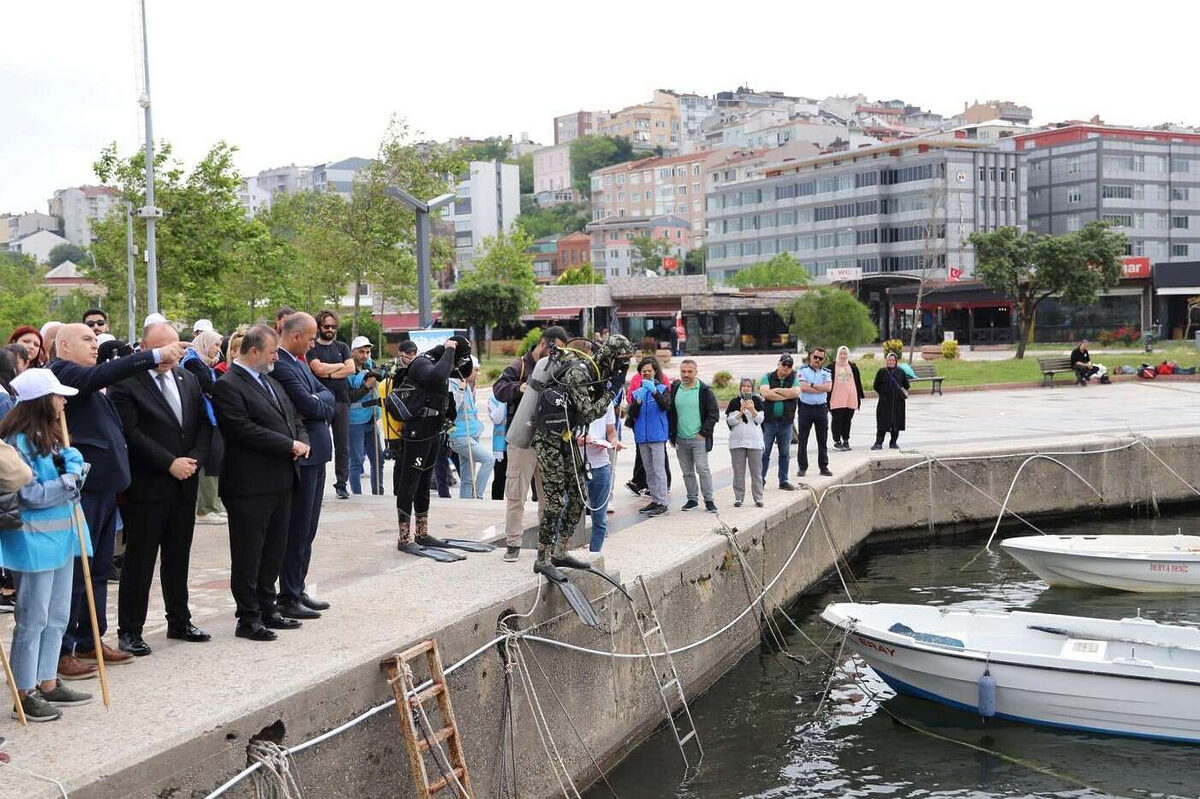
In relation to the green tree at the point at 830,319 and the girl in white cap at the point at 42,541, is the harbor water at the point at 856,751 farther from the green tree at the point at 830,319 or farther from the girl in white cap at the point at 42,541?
the green tree at the point at 830,319

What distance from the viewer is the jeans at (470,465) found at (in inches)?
578

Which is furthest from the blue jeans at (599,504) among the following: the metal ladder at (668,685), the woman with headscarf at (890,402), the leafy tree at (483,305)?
the leafy tree at (483,305)

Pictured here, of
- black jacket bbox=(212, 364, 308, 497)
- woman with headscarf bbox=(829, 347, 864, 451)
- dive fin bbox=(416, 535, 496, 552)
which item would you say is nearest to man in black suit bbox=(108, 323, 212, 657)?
black jacket bbox=(212, 364, 308, 497)

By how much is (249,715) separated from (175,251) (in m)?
34.9

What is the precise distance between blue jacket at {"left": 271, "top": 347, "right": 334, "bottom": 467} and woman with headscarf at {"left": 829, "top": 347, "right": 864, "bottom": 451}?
10.8 meters

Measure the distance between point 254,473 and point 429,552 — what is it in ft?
8.99

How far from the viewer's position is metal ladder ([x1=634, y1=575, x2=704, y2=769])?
30.9 feet

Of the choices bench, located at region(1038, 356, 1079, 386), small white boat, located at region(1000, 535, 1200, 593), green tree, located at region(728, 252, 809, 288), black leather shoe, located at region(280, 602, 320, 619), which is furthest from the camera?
green tree, located at region(728, 252, 809, 288)

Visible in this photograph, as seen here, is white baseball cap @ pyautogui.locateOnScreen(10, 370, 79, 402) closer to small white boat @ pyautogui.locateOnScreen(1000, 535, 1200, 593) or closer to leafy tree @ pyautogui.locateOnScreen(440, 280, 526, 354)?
small white boat @ pyautogui.locateOnScreen(1000, 535, 1200, 593)

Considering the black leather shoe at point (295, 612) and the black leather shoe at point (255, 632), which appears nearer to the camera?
the black leather shoe at point (255, 632)

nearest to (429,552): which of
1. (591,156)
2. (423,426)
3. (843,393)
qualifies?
(423,426)

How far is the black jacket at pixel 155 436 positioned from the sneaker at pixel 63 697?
1300mm

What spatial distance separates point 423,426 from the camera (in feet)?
31.3

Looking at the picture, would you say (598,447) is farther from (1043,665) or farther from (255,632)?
(255,632)
